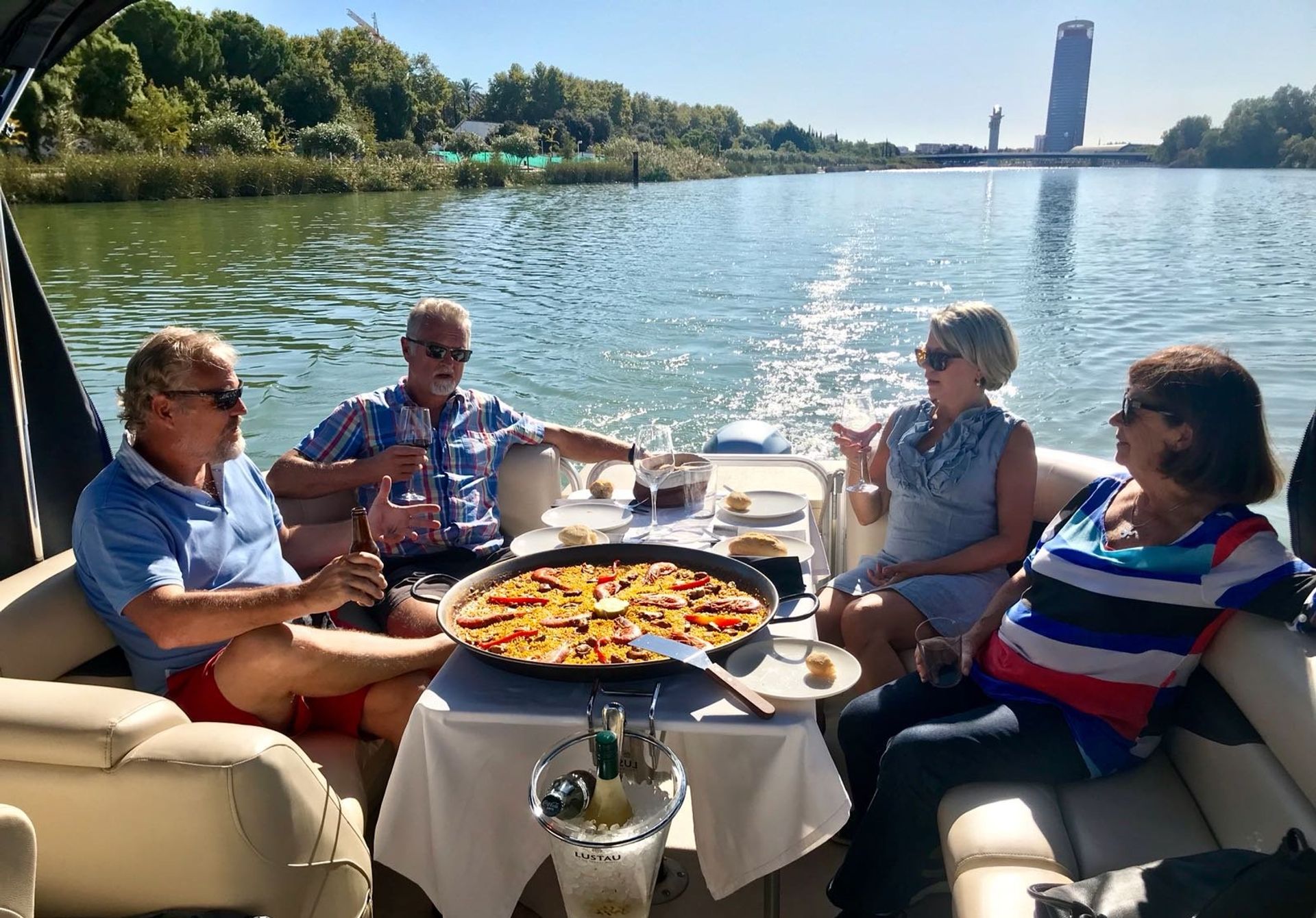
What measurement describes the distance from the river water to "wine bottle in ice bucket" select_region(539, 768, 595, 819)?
203cm

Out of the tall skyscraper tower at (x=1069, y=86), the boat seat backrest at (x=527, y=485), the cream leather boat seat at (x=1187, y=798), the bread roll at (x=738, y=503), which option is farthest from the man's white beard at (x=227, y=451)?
the tall skyscraper tower at (x=1069, y=86)

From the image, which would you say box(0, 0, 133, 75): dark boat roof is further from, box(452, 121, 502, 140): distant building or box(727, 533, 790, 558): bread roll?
box(452, 121, 502, 140): distant building

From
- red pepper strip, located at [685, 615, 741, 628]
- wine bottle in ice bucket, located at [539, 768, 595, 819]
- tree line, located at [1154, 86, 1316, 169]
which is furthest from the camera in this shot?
tree line, located at [1154, 86, 1316, 169]

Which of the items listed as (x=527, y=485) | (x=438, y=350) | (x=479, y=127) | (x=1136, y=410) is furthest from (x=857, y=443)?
(x=479, y=127)

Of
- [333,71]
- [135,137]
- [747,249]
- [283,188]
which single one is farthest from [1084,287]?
[333,71]

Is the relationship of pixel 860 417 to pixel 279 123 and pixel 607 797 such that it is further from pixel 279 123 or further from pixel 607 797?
pixel 279 123

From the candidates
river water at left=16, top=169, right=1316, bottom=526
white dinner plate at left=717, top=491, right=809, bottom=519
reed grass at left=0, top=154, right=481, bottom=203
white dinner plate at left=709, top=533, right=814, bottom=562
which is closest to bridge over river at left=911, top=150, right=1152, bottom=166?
river water at left=16, top=169, right=1316, bottom=526

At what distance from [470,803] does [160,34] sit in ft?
177

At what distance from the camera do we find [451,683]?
1.68m

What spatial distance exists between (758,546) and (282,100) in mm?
58429

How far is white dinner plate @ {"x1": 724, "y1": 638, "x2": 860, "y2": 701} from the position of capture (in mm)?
1569

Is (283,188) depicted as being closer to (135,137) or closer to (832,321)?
(135,137)

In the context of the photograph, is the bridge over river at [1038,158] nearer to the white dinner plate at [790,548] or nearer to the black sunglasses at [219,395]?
the white dinner plate at [790,548]

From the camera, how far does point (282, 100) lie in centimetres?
5159
